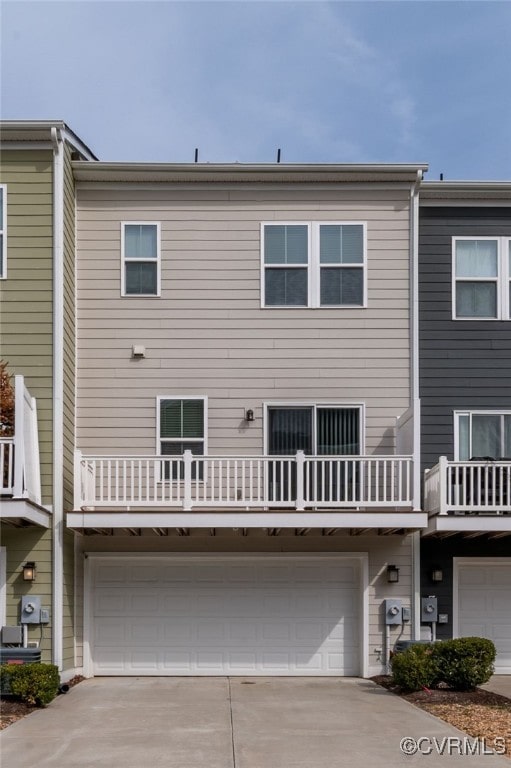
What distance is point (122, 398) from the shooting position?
15.2 m

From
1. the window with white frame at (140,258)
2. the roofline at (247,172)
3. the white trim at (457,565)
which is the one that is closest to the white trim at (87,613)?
the window with white frame at (140,258)

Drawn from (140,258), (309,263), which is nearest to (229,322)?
(309,263)

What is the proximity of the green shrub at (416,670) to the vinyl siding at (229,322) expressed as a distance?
11.5ft

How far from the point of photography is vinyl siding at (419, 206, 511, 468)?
50.5 feet

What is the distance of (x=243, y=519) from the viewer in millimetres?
13852

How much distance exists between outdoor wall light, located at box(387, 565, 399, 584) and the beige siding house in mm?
34

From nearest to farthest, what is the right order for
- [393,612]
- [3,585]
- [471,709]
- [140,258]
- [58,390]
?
[471,709]
[3,585]
[58,390]
[393,612]
[140,258]

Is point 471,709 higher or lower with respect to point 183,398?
lower

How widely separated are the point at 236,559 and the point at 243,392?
2.59m

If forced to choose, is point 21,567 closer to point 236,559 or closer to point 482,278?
point 236,559

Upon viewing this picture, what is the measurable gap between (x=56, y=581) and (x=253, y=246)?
596cm

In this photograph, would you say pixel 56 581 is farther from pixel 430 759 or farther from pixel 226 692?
pixel 430 759

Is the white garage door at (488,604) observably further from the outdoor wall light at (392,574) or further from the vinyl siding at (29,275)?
the vinyl siding at (29,275)

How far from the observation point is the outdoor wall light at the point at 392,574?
49.2 feet
